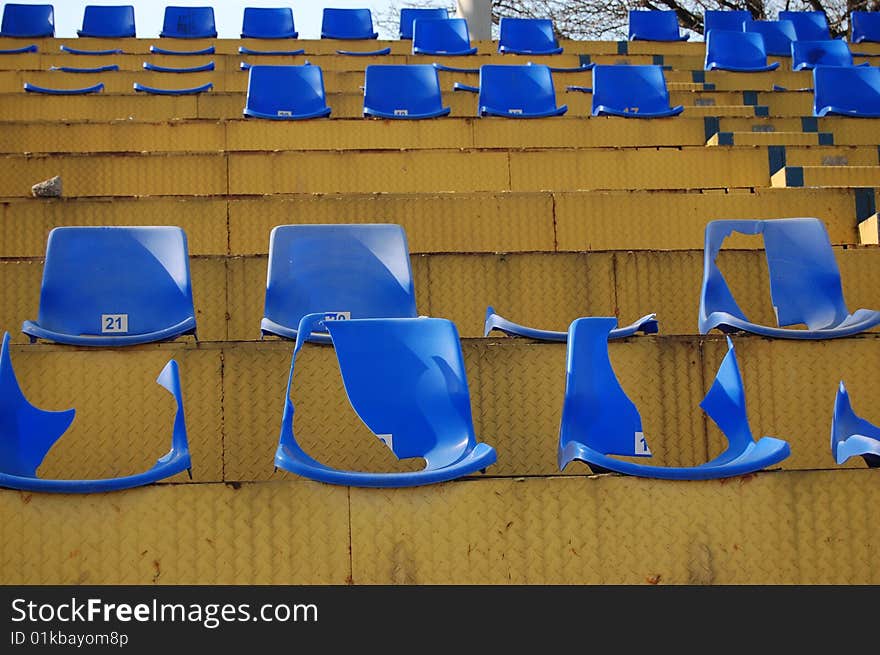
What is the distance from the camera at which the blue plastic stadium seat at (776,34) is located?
8617mm

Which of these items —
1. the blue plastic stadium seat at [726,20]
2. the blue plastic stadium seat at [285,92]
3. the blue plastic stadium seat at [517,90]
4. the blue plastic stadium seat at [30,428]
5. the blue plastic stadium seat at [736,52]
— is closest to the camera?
the blue plastic stadium seat at [30,428]

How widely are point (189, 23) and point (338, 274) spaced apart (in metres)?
6.12

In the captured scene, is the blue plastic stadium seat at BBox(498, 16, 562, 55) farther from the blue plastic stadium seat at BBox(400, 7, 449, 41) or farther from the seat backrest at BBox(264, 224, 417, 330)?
the seat backrest at BBox(264, 224, 417, 330)

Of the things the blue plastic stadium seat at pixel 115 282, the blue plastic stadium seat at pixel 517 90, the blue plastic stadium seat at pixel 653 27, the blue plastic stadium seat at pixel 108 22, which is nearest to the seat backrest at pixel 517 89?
the blue plastic stadium seat at pixel 517 90

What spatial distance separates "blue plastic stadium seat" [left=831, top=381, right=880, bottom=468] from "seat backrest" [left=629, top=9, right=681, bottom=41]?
22.2ft

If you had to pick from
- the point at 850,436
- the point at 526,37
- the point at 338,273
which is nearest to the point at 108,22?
the point at 526,37

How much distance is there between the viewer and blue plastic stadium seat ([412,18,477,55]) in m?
8.11

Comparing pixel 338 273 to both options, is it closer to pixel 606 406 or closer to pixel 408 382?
pixel 408 382

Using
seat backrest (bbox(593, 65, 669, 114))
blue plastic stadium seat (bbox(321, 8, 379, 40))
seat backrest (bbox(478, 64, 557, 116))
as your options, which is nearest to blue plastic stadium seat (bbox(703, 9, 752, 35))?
blue plastic stadium seat (bbox(321, 8, 379, 40))

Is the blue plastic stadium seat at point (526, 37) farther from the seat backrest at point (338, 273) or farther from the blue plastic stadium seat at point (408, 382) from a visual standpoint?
the blue plastic stadium seat at point (408, 382)

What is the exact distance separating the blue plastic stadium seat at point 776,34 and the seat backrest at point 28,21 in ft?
16.5

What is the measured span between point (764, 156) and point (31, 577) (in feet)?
12.4
